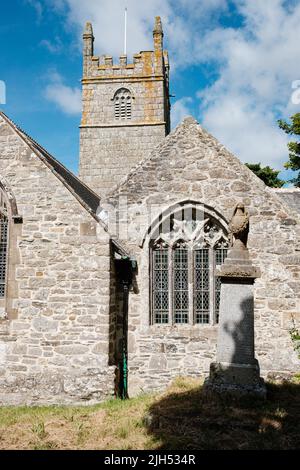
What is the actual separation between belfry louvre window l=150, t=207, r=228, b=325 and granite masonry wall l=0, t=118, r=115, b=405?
156cm

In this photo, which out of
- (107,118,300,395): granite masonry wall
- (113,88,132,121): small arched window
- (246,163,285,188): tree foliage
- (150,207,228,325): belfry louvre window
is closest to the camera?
(107,118,300,395): granite masonry wall

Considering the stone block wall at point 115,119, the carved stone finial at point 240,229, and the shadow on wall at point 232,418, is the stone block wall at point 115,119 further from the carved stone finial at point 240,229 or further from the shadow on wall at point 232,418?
the shadow on wall at point 232,418

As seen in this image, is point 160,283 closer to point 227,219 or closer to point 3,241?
point 227,219

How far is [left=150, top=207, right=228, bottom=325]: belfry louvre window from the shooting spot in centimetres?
876

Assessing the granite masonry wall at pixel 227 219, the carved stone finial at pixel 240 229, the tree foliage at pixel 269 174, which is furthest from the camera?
the tree foliage at pixel 269 174

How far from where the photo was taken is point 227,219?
340 inches

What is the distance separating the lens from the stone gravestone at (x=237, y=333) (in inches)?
231

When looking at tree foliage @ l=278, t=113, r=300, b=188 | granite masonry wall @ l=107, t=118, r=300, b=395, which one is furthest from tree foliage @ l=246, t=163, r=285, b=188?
granite masonry wall @ l=107, t=118, r=300, b=395

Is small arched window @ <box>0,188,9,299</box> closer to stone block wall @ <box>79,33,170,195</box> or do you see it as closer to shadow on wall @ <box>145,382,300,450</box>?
shadow on wall @ <box>145,382,300,450</box>

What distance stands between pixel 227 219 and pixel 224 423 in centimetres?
479

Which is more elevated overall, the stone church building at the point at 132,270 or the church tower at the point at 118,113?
the church tower at the point at 118,113

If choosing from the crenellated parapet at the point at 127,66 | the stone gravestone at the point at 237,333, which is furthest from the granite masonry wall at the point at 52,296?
the crenellated parapet at the point at 127,66

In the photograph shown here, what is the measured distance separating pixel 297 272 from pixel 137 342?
13.3ft

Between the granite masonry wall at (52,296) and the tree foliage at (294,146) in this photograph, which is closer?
the granite masonry wall at (52,296)
